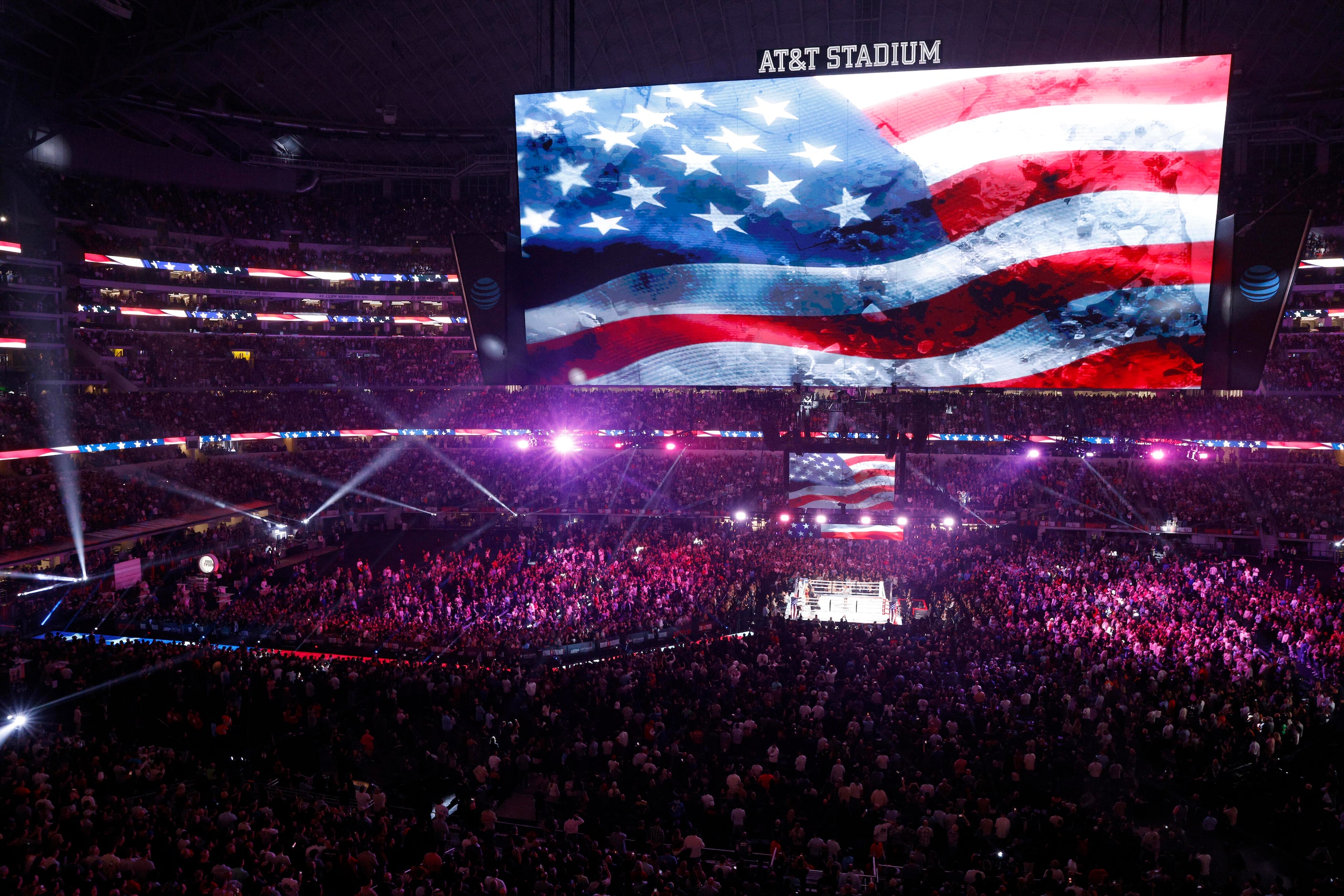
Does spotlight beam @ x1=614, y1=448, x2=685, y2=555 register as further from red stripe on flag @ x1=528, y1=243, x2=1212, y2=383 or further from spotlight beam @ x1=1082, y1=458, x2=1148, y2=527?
spotlight beam @ x1=1082, y1=458, x2=1148, y2=527

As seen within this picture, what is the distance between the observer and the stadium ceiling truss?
30.4 meters

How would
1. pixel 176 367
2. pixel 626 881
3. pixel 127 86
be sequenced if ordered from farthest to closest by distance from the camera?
pixel 176 367
pixel 127 86
pixel 626 881

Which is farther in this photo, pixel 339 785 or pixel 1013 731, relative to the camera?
pixel 1013 731

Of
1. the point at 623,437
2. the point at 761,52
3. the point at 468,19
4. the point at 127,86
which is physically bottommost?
the point at 623,437

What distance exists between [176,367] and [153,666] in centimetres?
2795

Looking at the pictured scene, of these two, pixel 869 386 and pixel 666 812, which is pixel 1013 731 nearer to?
pixel 666 812

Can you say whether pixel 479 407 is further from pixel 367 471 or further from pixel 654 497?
pixel 654 497

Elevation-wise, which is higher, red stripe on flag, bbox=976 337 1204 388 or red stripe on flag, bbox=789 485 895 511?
red stripe on flag, bbox=976 337 1204 388

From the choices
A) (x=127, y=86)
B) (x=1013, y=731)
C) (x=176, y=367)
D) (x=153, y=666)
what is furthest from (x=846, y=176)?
(x=176, y=367)

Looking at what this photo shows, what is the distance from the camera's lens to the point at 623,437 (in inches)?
1721

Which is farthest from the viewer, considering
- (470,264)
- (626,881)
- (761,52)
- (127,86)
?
(127,86)

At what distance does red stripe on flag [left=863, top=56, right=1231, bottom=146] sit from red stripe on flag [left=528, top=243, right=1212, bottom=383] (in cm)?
333

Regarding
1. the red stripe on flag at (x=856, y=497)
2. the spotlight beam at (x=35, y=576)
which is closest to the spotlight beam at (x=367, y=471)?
the spotlight beam at (x=35, y=576)

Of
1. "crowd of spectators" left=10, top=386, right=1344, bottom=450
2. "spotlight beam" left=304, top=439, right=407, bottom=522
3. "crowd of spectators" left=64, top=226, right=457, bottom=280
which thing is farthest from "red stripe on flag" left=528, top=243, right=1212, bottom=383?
"spotlight beam" left=304, top=439, right=407, bottom=522
